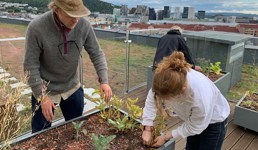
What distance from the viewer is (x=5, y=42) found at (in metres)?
2.58

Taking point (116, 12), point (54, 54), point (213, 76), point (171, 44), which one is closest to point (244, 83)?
point (213, 76)

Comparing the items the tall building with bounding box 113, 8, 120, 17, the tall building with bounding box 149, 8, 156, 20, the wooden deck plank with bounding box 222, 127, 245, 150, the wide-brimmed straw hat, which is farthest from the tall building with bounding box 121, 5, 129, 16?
the wide-brimmed straw hat

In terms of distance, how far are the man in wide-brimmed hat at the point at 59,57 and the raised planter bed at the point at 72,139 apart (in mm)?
137

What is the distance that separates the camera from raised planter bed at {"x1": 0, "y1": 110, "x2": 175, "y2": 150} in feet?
5.16

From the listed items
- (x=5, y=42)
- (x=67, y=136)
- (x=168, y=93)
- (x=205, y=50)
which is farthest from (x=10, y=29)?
(x=205, y=50)

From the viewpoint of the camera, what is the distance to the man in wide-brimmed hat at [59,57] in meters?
1.57

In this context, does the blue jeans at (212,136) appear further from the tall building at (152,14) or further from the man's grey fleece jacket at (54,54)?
the tall building at (152,14)

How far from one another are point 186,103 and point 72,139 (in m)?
0.86

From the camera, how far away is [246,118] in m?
3.12

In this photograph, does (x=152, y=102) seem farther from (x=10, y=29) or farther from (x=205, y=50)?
(x=205, y=50)

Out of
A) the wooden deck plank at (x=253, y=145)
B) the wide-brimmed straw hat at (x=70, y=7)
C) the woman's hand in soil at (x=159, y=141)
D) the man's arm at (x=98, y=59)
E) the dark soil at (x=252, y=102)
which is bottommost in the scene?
the wooden deck plank at (x=253, y=145)

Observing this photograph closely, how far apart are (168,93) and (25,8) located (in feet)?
6.53

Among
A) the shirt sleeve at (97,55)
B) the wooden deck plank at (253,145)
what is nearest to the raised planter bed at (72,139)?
the shirt sleeve at (97,55)

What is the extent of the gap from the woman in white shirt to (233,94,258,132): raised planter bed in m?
1.62
